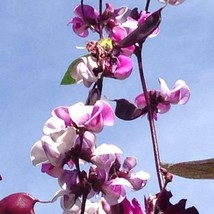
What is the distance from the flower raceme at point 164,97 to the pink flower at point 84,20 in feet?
0.46

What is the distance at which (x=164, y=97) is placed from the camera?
0.87 m

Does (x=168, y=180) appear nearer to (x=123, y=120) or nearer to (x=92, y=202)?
(x=92, y=202)

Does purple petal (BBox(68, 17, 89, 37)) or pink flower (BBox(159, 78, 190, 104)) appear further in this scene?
purple petal (BBox(68, 17, 89, 37))

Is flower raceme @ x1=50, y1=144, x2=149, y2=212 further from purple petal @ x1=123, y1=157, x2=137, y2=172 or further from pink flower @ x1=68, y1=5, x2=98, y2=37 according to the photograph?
pink flower @ x1=68, y1=5, x2=98, y2=37

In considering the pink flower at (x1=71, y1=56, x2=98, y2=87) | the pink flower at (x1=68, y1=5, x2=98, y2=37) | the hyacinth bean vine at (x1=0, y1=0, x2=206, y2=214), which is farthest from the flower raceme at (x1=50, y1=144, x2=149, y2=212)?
the pink flower at (x1=68, y1=5, x2=98, y2=37)

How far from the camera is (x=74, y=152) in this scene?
0.64 m

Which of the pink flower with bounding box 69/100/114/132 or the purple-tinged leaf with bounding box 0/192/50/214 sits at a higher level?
the pink flower with bounding box 69/100/114/132

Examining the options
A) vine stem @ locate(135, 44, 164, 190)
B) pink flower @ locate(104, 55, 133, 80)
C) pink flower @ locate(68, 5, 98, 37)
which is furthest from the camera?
pink flower @ locate(68, 5, 98, 37)

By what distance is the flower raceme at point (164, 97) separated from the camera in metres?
0.86

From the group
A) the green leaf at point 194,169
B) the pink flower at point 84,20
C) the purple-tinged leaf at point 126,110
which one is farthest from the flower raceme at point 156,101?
the green leaf at point 194,169

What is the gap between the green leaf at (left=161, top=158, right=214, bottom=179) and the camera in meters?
0.59

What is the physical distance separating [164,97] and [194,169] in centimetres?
28

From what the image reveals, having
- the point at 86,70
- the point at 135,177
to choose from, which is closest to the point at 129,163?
the point at 135,177

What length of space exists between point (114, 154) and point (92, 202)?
8cm
